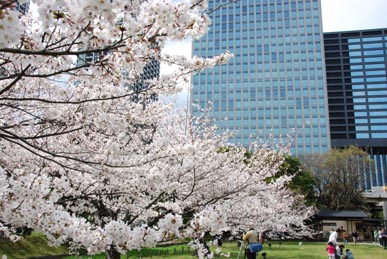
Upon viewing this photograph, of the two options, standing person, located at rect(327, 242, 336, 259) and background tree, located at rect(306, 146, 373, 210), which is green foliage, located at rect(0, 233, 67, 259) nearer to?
standing person, located at rect(327, 242, 336, 259)

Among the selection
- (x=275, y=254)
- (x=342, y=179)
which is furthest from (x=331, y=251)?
(x=342, y=179)

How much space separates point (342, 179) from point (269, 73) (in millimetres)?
52368

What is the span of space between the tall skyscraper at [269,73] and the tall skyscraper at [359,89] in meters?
11.9

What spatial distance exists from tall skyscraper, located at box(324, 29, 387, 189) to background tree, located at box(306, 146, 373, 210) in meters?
46.9

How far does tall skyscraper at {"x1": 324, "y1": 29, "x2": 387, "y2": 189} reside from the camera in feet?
296

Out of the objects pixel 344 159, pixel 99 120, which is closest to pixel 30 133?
pixel 99 120

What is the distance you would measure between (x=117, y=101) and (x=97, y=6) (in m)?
2.99

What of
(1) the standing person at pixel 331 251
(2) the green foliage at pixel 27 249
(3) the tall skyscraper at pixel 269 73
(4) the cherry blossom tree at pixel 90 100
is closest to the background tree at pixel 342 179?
(1) the standing person at pixel 331 251

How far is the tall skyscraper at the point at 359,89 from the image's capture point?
3556 inches

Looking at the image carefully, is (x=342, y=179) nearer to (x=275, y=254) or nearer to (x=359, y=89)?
(x=275, y=254)

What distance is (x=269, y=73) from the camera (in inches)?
3568

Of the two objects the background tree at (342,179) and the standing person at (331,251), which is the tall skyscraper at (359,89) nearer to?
the background tree at (342,179)

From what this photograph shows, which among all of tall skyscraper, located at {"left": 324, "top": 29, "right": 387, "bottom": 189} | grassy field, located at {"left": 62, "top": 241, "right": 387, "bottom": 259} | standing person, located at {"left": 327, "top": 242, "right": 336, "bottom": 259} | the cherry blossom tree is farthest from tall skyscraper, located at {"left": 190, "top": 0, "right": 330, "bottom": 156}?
the cherry blossom tree

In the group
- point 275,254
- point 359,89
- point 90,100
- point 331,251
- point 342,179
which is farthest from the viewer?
point 359,89
